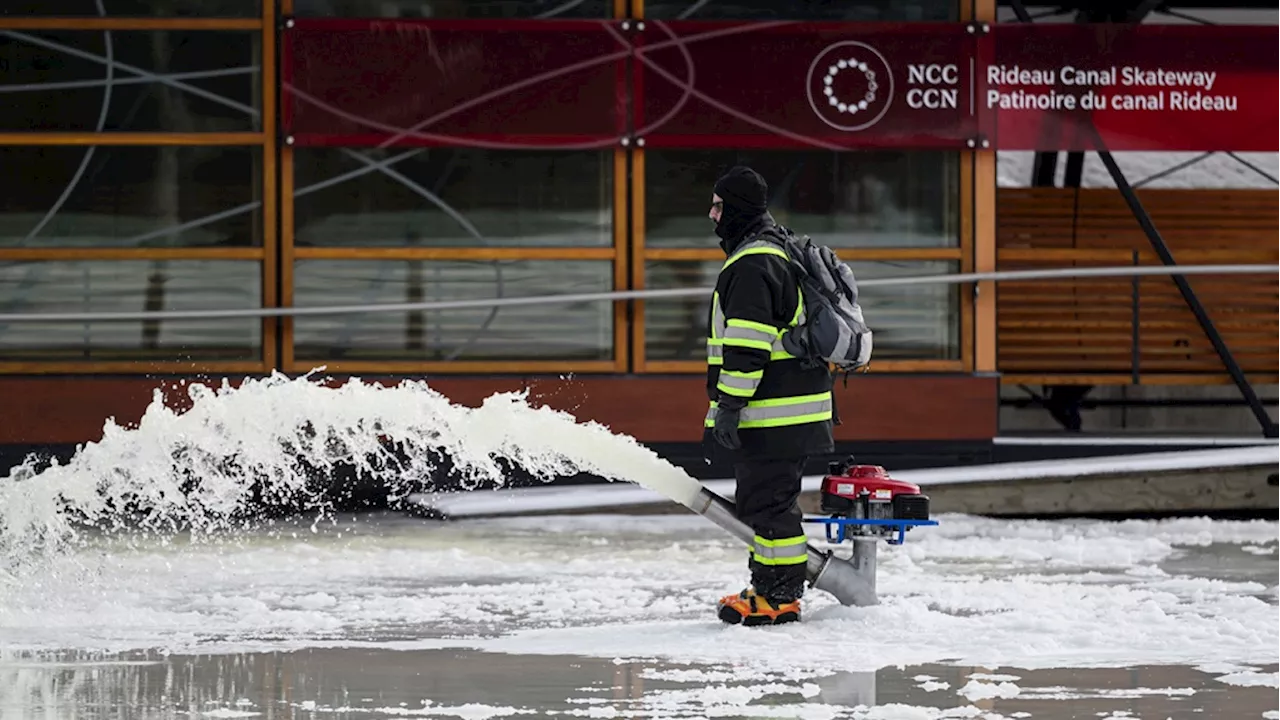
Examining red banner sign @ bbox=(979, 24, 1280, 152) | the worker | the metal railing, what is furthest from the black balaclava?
red banner sign @ bbox=(979, 24, 1280, 152)

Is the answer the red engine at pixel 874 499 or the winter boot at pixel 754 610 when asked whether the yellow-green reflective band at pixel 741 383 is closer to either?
the red engine at pixel 874 499

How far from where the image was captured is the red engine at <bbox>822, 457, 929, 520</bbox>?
9.81 metres

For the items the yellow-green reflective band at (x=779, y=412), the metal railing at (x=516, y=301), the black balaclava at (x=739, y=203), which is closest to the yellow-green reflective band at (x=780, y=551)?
the yellow-green reflective band at (x=779, y=412)

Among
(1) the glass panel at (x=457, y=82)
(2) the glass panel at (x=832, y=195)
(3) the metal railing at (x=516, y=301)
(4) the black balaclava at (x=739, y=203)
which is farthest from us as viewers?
(2) the glass panel at (x=832, y=195)

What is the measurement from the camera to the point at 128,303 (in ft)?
50.7

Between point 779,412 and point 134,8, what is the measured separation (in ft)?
25.1

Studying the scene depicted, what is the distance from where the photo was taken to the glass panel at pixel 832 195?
15.7 m

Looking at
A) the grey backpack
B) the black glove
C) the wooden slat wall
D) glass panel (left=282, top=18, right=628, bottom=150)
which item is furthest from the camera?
the wooden slat wall

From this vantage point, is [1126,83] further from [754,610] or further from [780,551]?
[754,610]

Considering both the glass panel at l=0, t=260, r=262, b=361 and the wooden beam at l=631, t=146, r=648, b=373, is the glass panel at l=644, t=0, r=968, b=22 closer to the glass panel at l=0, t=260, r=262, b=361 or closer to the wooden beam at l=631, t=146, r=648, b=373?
the wooden beam at l=631, t=146, r=648, b=373

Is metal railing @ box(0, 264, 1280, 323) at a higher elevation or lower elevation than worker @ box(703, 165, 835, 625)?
higher

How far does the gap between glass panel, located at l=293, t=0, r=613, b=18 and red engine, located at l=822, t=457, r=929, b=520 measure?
21.8 ft

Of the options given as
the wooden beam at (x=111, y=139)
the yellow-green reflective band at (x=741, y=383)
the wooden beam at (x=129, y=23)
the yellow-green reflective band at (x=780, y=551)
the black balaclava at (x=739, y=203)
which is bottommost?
the yellow-green reflective band at (x=780, y=551)

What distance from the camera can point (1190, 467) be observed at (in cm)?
1516
